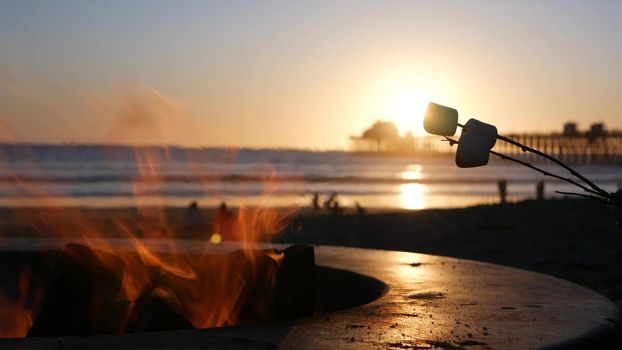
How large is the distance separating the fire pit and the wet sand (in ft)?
13.7

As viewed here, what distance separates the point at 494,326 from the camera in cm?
340

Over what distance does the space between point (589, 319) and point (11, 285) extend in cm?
377

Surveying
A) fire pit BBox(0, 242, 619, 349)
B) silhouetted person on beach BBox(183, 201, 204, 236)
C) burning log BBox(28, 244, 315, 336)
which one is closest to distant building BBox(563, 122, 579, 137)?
silhouetted person on beach BBox(183, 201, 204, 236)

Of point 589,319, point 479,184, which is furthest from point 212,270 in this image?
point 479,184

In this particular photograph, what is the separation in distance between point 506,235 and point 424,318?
1105 centimetres

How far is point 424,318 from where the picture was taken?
3574mm

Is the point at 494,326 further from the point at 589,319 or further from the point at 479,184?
the point at 479,184

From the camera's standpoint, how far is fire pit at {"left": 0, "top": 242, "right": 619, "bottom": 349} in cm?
308

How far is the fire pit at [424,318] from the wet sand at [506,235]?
418 cm

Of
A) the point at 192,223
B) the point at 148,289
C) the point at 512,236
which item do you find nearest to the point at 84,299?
the point at 148,289

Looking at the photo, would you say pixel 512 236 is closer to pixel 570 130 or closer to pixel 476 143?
pixel 476 143

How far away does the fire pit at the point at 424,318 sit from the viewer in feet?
10.1

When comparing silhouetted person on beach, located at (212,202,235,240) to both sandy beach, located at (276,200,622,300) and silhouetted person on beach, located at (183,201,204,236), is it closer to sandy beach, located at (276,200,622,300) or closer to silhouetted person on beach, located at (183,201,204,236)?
silhouetted person on beach, located at (183,201,204,236)

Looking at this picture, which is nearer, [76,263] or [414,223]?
[76,263]
